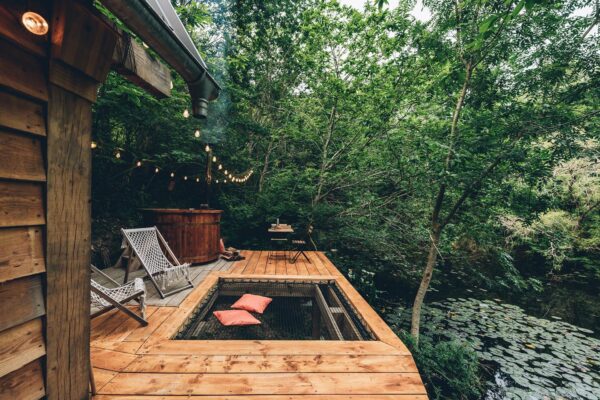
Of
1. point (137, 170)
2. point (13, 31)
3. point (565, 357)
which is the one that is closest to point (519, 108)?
point (565, 357)

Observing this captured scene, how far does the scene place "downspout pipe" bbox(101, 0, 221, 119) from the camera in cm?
126

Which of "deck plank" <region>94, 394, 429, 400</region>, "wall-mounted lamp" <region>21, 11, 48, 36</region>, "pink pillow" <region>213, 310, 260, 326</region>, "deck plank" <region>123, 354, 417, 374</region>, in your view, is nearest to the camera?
"wall-mounted lamp" <region>21, 11, 48, 36</region>

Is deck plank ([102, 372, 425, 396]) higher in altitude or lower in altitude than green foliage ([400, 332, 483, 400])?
higher

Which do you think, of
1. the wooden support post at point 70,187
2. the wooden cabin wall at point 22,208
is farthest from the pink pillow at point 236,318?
the wooden cabin wall at point 22,208

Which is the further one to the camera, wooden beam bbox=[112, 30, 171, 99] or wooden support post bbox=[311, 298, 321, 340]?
wooden support post bbox=[311, 298, 321, 340]

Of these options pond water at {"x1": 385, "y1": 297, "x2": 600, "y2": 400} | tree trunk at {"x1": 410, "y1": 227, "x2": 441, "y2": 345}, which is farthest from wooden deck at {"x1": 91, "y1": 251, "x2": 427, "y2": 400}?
pond water at {"x1": 385, "y1": 297, "x2": 600, "y2": 400}

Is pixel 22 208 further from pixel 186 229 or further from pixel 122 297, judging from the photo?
pixel 186 229

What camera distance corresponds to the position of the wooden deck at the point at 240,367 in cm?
191

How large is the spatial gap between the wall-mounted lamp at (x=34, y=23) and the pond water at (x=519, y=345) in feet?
22.3

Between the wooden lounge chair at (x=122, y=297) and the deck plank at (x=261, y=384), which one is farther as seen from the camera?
the wooden lounge chair at (x=122, y=297)

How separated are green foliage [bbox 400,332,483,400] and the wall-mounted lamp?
222 inches

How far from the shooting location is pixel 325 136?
7770 mm

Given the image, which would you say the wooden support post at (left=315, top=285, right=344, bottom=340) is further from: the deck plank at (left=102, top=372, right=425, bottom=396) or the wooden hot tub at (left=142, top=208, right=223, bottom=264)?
the wooden hot tub at (left=142, top=208, right=223, bottom=264)

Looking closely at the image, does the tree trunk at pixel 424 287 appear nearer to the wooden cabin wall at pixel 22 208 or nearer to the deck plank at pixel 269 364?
the deck plank at pixel 269 364
